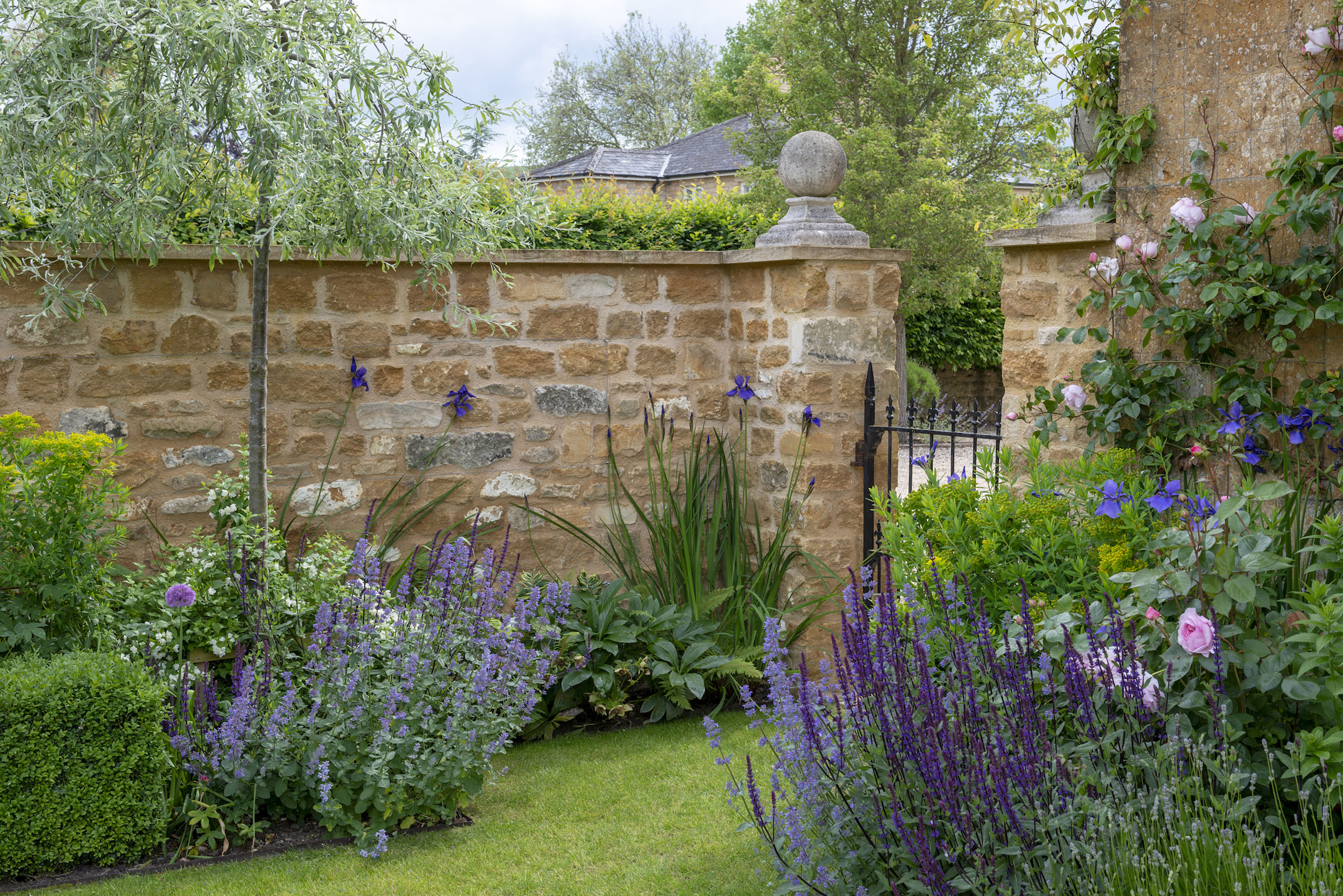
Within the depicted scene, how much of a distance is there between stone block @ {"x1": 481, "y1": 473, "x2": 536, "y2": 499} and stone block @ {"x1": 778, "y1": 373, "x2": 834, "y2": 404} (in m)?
1.26

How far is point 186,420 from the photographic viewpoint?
4199mm

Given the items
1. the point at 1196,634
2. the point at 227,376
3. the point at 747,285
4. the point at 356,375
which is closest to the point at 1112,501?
the point at 1196,634

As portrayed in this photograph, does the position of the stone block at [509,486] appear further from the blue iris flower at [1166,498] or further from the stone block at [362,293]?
the blue iris flower at [1166,498]

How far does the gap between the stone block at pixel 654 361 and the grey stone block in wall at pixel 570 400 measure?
222mm

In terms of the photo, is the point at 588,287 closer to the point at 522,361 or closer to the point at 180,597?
the point at 522,361

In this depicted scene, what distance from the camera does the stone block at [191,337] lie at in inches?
163

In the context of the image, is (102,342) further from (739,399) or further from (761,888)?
(761,888)

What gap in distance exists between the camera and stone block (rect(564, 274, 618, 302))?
479cm

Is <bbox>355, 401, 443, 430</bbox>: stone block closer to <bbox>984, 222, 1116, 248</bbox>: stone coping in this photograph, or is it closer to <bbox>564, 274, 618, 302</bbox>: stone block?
<bbox>564, 274, 618, 302</bbox>: stone block

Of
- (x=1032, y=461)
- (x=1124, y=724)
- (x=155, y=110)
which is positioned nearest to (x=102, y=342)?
(x=155, y=110)

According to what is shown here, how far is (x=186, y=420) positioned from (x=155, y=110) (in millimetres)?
1466

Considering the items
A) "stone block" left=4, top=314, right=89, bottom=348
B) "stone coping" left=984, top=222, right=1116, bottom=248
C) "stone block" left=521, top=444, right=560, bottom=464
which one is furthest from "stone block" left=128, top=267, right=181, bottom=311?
"stone coping" left=984, top=222, right=1116, bottom=248

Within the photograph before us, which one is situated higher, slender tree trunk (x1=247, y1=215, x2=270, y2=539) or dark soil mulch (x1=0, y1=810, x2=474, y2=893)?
slender tree trunk (x1=247, y1=215, x2=270, y2=539)

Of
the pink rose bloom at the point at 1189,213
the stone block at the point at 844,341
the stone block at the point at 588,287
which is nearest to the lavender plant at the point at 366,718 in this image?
the stone block at the point at 588,287
